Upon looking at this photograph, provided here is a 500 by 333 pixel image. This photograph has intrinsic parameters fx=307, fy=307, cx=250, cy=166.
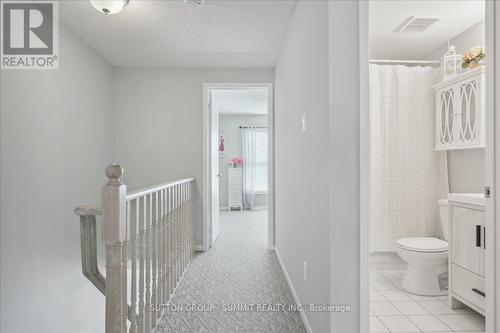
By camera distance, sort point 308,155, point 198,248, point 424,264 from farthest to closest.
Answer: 1. point 198,248
2. point 424,264
3. point 308,155

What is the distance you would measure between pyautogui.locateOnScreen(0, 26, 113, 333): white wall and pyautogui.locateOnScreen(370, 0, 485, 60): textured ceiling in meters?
2.83

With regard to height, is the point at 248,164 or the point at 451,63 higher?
the point at 451,63

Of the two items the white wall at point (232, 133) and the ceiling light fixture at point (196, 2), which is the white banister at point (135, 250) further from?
the white wall at point (232, 133)

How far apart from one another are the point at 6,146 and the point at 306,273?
7.55 feet

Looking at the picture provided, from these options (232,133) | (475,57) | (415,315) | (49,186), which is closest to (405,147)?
(475,57)

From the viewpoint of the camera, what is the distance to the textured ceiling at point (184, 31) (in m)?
2.48

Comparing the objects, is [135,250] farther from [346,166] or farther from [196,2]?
[196,2]

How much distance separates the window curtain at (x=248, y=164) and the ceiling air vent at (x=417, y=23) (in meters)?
5.19

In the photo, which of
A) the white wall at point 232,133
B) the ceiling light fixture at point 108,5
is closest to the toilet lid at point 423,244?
the ceiling light fixture at point 108,5

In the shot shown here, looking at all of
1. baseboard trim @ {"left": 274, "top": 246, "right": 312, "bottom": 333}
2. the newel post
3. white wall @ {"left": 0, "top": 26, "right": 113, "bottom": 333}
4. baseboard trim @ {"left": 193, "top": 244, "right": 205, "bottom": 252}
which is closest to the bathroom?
baseboard trim @ {"left": 274, "top": 246, "right": 312, "bottom": 333}

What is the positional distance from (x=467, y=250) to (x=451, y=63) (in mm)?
1688

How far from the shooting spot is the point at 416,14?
2.61m

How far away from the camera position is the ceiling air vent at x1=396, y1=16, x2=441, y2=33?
267 cm

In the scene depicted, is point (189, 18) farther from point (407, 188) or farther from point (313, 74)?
point (407, 188)
